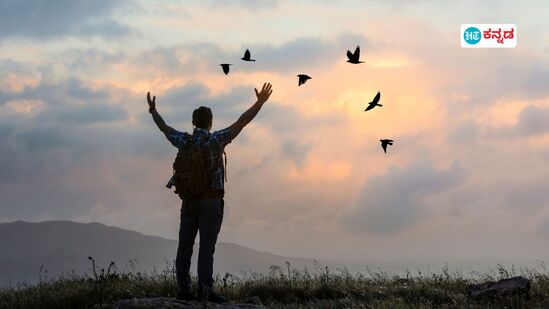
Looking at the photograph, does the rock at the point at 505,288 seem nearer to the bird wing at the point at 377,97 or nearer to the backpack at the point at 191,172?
the bird wing at the point at 377,97

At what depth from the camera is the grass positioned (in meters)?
12.4

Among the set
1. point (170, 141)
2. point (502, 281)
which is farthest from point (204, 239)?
point (502, 281)

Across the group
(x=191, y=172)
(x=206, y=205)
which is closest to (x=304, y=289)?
(x=206, y=205)

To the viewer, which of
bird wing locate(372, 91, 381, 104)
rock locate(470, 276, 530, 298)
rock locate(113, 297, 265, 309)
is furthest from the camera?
rock locate(470, 276, 530, 298)

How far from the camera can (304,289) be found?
1393 cm

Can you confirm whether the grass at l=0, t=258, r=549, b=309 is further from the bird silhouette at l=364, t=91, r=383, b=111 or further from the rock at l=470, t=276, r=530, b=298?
the bird silhouette at l=364, t=91, r=383, b=111

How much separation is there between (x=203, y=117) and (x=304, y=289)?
523cm

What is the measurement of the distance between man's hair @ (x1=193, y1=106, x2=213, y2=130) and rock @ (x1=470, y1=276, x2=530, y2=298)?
5.84m

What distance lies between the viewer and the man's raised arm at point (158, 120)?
34.8ft

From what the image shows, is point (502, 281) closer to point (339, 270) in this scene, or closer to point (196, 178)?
point (339, 270)

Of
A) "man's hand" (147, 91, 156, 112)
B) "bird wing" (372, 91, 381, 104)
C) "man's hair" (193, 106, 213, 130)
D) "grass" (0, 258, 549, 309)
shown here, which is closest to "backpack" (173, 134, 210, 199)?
"man's hair" (193, 106, 213, 130)

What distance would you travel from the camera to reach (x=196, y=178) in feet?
32.4

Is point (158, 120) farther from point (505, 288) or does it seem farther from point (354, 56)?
point (505, 288)

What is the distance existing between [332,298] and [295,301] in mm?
889
